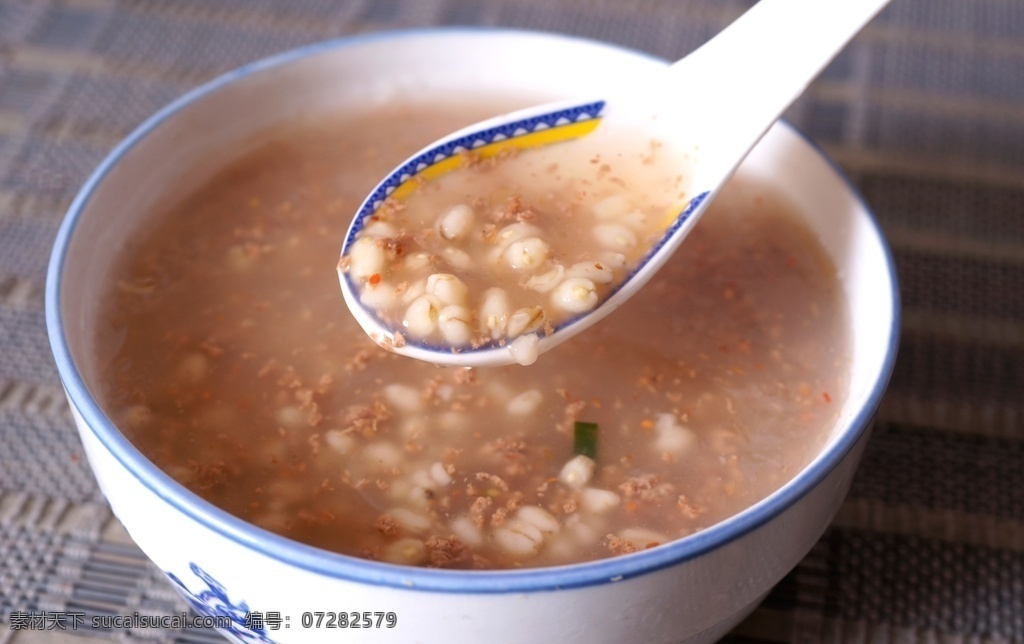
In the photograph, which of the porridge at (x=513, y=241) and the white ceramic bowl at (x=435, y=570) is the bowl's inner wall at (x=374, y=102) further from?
the porridge at (x=513, y=241)

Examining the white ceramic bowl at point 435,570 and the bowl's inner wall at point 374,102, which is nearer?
the white ceramic bowl at point 435,570

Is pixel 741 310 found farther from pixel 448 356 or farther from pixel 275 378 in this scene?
pixel 275 378

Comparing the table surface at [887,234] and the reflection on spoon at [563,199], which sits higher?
the reflection on spoon at [563,199]

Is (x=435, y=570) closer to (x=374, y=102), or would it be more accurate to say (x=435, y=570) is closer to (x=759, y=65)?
(x=759, y=65)

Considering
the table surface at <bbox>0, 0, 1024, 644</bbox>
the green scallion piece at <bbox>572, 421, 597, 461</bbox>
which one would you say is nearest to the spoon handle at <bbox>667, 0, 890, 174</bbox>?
the green scallion piece at <bbox>572, 421, 597, 461</bbox>

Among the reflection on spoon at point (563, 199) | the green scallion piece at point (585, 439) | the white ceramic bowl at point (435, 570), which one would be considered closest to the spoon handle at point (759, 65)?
the reflection on spoon at point (563, 199)

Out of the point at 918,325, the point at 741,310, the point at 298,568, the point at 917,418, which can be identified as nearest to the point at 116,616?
the point at 298,568
